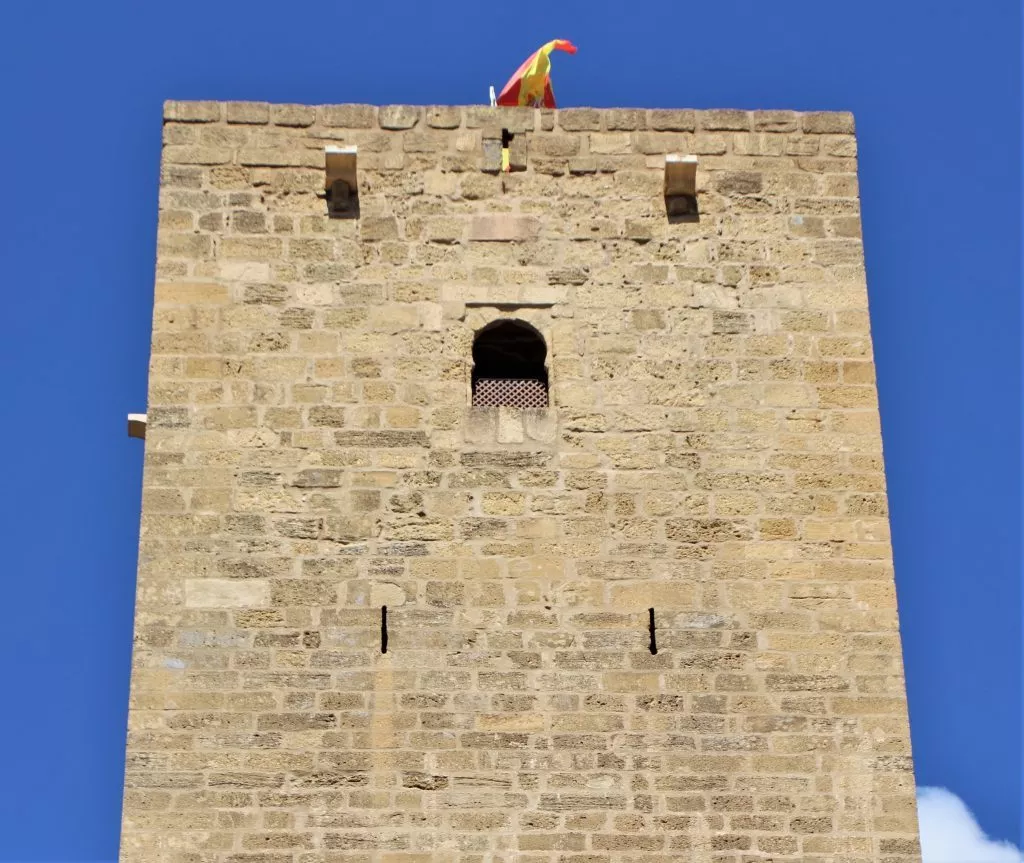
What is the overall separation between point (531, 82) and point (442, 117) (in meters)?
1.16

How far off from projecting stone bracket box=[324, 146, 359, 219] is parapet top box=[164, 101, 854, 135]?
0.30 meters

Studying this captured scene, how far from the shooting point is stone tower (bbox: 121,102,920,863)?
31.3 ft

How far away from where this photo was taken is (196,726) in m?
9.62

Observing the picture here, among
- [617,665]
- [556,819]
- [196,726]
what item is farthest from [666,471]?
[196,726]

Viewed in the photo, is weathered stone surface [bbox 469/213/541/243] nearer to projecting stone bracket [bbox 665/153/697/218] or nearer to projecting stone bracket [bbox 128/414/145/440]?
projecting stone bracket [bbox 665/153/697/218]

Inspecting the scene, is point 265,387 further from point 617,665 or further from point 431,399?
point 617,665

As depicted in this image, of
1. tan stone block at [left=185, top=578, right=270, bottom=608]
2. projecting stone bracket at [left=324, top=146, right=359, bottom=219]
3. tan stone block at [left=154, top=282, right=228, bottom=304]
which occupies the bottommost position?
tan stone block at [left=185, top=578, right=270, bottom=608]

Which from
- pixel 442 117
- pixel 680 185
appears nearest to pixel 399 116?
pixel 442 117

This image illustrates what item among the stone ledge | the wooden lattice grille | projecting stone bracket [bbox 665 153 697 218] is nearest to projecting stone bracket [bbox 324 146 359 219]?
the wooden lattice grille

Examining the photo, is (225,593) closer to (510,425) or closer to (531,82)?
(510,425)

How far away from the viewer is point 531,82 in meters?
11.9

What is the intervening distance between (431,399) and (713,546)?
167 cm

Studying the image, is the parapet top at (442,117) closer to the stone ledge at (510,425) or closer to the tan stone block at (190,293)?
the tan stone block at (190,293)

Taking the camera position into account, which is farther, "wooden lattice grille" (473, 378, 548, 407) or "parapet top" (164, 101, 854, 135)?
"parapet top" (164, 101, 854, 135)
